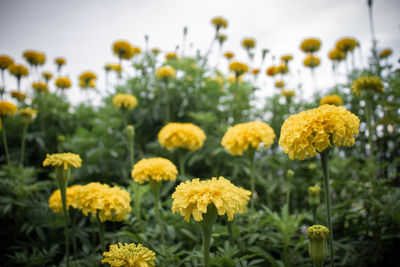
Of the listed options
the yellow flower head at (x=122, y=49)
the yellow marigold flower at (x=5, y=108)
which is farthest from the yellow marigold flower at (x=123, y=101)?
the yellow marigold flower at (x=5, y=108)

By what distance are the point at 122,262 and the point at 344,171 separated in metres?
2.39

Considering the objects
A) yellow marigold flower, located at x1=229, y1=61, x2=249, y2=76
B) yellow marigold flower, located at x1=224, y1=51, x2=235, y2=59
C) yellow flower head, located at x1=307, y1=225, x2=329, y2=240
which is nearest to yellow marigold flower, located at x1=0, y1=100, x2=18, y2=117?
yellow marigold flower, located at x1=229, y1=61, x2=249, y2=76

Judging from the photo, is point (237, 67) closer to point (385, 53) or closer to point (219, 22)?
point (219, 22)

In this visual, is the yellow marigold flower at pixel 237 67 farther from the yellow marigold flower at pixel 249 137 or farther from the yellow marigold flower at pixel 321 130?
the yellow marigold flower at pixel 321 130

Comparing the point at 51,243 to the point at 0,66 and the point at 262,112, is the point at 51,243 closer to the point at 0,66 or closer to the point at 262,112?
the point at 0,66

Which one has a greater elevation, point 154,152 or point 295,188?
point 154,152

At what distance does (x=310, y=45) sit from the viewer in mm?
2936

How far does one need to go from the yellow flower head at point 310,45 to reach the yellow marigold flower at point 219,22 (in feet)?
3.45

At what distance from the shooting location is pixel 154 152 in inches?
119

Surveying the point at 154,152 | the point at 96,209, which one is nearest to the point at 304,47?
the point at 154,152

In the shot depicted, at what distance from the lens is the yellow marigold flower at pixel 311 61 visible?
301 cm

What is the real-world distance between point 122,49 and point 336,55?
2819 mm

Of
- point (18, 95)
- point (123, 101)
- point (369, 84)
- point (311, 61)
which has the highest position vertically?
point (311, 61)

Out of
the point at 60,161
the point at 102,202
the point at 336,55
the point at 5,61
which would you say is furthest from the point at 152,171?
the point at 336,55
